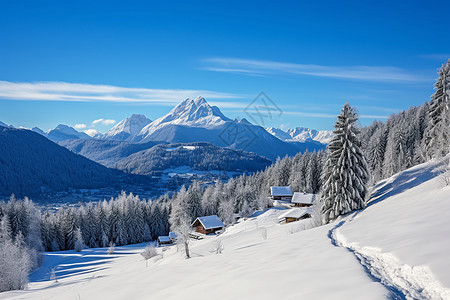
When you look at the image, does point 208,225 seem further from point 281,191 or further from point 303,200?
point 281,191

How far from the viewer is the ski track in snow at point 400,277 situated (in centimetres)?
644

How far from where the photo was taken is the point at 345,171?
2788cm

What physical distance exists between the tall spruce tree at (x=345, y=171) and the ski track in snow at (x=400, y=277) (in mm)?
18661

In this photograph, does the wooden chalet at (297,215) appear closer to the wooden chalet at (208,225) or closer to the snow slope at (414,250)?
the wooden chalet at (208,225)

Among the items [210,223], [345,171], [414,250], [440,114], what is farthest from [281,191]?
[414,250]

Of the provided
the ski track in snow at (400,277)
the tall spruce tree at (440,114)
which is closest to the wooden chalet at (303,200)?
the tall spruce tree at (440,114)

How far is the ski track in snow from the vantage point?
6.44 m

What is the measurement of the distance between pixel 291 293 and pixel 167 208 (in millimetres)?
85744

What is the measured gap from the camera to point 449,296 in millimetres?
5938

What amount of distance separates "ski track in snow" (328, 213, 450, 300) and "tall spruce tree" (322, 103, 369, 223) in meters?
18.7

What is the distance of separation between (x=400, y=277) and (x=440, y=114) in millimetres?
39484

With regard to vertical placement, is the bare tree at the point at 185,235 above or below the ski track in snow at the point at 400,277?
below

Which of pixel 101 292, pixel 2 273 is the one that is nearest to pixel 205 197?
pixel 2 273

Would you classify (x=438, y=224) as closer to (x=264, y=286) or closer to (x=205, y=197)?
(x=264, y=286)
